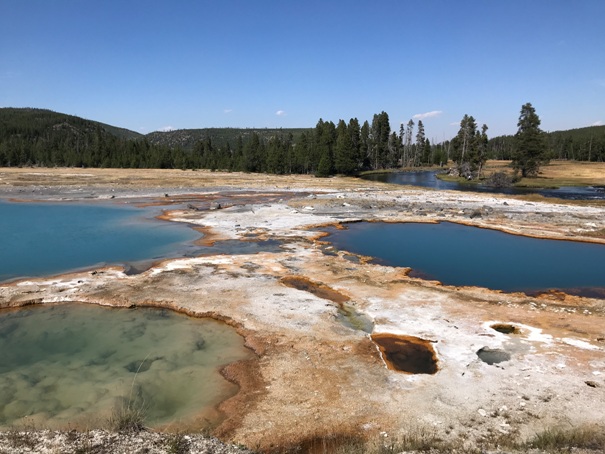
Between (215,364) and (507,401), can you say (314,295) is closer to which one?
(215,364)

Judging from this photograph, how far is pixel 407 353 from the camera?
1095cm

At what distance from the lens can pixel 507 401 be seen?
844cm

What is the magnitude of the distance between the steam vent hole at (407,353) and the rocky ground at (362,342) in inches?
8.5

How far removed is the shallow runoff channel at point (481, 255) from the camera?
18.5 metres

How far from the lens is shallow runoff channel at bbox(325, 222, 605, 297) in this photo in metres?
18.5

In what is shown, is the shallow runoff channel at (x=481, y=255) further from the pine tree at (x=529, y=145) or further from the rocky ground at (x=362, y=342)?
the pine tree at (x=529, y=145)

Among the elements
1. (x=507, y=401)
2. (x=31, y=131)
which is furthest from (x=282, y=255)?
(x=31, y=131)

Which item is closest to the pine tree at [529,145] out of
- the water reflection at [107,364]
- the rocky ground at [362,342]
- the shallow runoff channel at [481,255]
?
the shallow runoff channel at [481,255]

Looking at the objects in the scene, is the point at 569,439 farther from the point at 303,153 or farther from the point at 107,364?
the point at 303,153

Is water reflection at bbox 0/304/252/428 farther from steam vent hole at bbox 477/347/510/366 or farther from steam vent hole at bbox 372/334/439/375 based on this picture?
steam vent hole at bbox 477/347/510/366

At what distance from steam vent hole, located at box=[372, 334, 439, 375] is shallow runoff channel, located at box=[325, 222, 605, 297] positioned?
7.23 meters

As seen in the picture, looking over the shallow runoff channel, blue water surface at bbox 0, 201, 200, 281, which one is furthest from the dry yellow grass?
blue water surface at bbox 0, 201, 200, 281

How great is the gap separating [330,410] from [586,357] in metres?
6.76

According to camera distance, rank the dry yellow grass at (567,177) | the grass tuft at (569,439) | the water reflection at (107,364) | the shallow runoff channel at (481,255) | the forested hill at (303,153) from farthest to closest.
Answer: the forested hill at (303,153) → the dry yellow grass at (567,177) → the shallow runoff channel at (481,255) → the water reflection at (107,364) → the grass tuft at (569,439)
